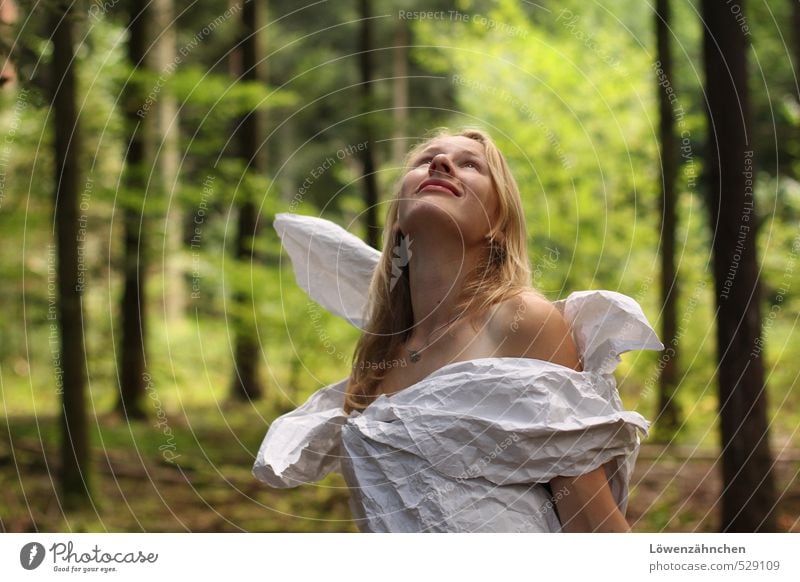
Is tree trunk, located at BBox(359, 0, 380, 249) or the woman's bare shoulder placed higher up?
tree trunk, located at BBox(359, 0, 380, 249)

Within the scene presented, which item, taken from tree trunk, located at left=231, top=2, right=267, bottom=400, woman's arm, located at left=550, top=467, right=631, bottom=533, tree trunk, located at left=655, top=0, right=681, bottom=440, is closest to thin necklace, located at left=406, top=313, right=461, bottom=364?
woman's arm, located at left=550, top=467, right=631, bottom=533

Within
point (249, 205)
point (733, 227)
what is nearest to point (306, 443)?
point (733, 227)

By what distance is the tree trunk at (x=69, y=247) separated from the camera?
5223 mm

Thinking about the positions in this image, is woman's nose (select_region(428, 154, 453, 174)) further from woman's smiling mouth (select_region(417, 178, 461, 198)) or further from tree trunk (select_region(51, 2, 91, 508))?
tree trunk (select_region(51, 2, 91, 508))

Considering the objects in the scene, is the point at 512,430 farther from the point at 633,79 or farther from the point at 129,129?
the point at 633,79

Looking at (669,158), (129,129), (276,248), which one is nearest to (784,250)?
(669,158)

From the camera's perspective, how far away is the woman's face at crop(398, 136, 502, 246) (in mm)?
2090

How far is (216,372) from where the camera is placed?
11984 mm

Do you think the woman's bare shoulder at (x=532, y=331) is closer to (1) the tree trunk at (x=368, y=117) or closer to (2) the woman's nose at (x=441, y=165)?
(2) the woman's nose at (x=441, y=165)

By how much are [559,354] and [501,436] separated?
222 mm

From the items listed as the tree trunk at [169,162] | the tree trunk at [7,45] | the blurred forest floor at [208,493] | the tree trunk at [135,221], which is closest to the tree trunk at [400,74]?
the tree trunk at [169,162]

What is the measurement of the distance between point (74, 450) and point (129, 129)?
2.89 meters

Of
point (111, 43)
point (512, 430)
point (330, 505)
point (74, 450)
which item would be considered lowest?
point (330, 505)
